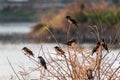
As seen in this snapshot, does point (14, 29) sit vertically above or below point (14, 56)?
above

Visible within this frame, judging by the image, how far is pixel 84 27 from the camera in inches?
1190

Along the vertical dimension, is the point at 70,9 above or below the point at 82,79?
above

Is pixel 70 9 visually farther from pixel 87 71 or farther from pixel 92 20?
pixel 87 71

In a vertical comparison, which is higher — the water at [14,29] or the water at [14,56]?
the water at [14,29]

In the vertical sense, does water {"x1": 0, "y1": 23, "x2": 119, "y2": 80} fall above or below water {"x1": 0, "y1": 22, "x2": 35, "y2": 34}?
below

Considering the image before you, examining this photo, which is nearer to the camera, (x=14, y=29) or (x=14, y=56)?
(x=14, y=56)

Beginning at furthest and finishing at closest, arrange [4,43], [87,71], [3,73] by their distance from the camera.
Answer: [4,43]
[3,73]
[87,71]

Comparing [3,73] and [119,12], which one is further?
[119,12]

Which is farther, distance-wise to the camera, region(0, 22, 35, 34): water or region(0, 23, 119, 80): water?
region(0, 22, 35, 34): water

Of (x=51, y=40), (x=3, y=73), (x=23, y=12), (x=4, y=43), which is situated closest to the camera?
(x=3, y=73)

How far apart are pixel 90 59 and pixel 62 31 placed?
2118 cm

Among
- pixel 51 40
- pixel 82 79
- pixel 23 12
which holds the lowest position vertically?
pixel 82 79

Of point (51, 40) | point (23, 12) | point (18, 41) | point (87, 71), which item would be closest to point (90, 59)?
point (87, 71)

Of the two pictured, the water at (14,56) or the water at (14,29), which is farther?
the water at (14,29)
